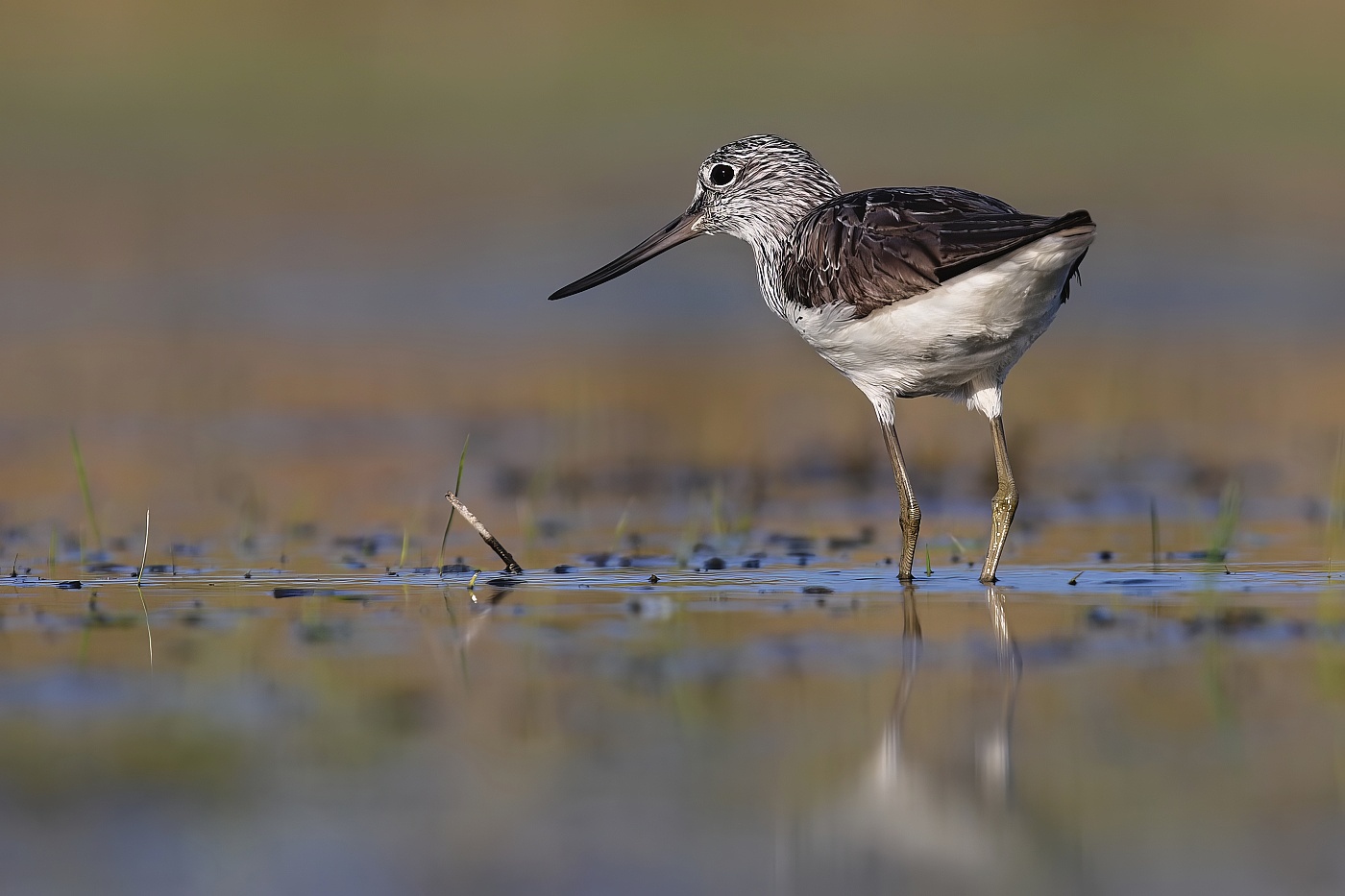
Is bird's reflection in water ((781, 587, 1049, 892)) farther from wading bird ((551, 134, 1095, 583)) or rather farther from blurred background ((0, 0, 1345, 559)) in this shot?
blurred background ((0, 0, 1345, 559))

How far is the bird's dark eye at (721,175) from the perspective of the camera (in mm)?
9148

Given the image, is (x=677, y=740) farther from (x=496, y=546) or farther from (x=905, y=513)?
(x=905, y=513)

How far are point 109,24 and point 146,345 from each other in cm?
1178

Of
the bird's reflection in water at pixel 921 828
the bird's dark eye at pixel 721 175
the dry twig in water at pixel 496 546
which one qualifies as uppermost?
the bird's dark eye at pixel 721 175

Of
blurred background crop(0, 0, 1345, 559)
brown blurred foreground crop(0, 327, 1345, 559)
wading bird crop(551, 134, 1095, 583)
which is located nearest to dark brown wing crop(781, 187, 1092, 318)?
wading bird crop(551, 134, 1095, 583)

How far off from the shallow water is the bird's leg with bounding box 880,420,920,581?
0.64 meters

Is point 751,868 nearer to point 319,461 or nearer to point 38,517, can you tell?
point 38,517

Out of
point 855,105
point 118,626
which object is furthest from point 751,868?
point 855,105

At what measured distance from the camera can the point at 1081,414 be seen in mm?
12383

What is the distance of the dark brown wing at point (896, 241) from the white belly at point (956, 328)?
0.07 metres

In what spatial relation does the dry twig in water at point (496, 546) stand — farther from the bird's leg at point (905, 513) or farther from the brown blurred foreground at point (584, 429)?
the bird's leg at point (905, 513)

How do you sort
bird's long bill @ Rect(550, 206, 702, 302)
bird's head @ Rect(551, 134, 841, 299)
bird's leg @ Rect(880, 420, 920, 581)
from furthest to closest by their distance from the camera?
bird's long bill @ Rect(550, 206, 702, 302)
bird's head @ Rect(551, 134, 841, 299)
bird's leg @ Rect(880, 420, 920, 581)

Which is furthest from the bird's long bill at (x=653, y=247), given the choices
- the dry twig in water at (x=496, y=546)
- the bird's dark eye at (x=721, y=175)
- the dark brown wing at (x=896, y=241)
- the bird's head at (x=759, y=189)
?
the dry twig in water at (x=496, y=546)

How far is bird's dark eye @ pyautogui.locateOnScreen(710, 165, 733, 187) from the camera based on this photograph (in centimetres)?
915
